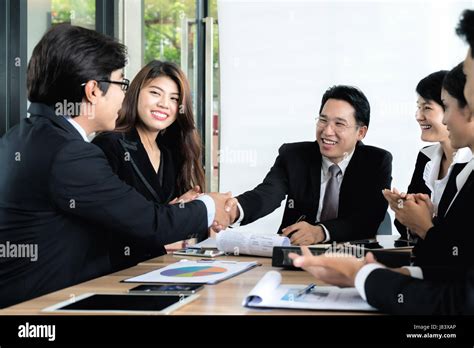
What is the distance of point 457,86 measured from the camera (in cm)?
232

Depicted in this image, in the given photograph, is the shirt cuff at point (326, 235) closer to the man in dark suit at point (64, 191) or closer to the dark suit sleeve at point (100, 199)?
the man in dark suit at point (64, 191)

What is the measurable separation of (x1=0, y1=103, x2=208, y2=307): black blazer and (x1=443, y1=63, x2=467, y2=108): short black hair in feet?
3.62

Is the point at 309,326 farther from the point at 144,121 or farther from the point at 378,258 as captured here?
the point at 144,121

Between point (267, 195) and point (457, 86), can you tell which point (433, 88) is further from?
point (457, 86)

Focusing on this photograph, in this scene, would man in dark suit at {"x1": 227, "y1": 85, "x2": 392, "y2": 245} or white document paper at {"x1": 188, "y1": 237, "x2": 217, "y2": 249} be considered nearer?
white document paper at {"x1": 188, "y1": 237, "x2": 217, "y2": 249}

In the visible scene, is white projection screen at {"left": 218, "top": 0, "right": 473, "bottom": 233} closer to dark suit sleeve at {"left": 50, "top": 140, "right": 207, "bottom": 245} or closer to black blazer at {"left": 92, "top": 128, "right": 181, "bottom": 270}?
black blazer at {"left": 92, "top": 128, "right": 181, "bottom": 270}

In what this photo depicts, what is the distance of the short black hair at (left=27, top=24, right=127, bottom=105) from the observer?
7.07 ft

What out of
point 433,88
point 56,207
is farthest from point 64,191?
point 433,88

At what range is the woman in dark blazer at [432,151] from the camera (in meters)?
3.29

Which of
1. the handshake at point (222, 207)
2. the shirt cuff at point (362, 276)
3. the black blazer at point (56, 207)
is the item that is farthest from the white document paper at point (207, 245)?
the shirt cuff at point (362, 276)

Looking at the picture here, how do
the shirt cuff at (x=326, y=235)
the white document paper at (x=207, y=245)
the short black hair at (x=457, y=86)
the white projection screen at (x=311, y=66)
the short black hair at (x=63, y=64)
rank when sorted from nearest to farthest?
the short black hair at (x=63, y=64)
the short black hair at (x=457, y=86)
the white document paper at (x=207, y=245)
the shirt cuff at (x=326, y=235)
the white projection screen at (x=311, y=66)

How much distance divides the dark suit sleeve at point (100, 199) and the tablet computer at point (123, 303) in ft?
1.42

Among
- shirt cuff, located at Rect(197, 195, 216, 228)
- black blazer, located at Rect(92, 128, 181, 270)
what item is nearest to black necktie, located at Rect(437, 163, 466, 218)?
shirt cuff, located at Rect(197, 195, 216, 228)

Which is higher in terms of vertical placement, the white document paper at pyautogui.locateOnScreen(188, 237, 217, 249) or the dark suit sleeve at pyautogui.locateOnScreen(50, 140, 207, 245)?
the dark suit sleeve at pyautogui.locateOnScreen(50, 140, 207, 245)
